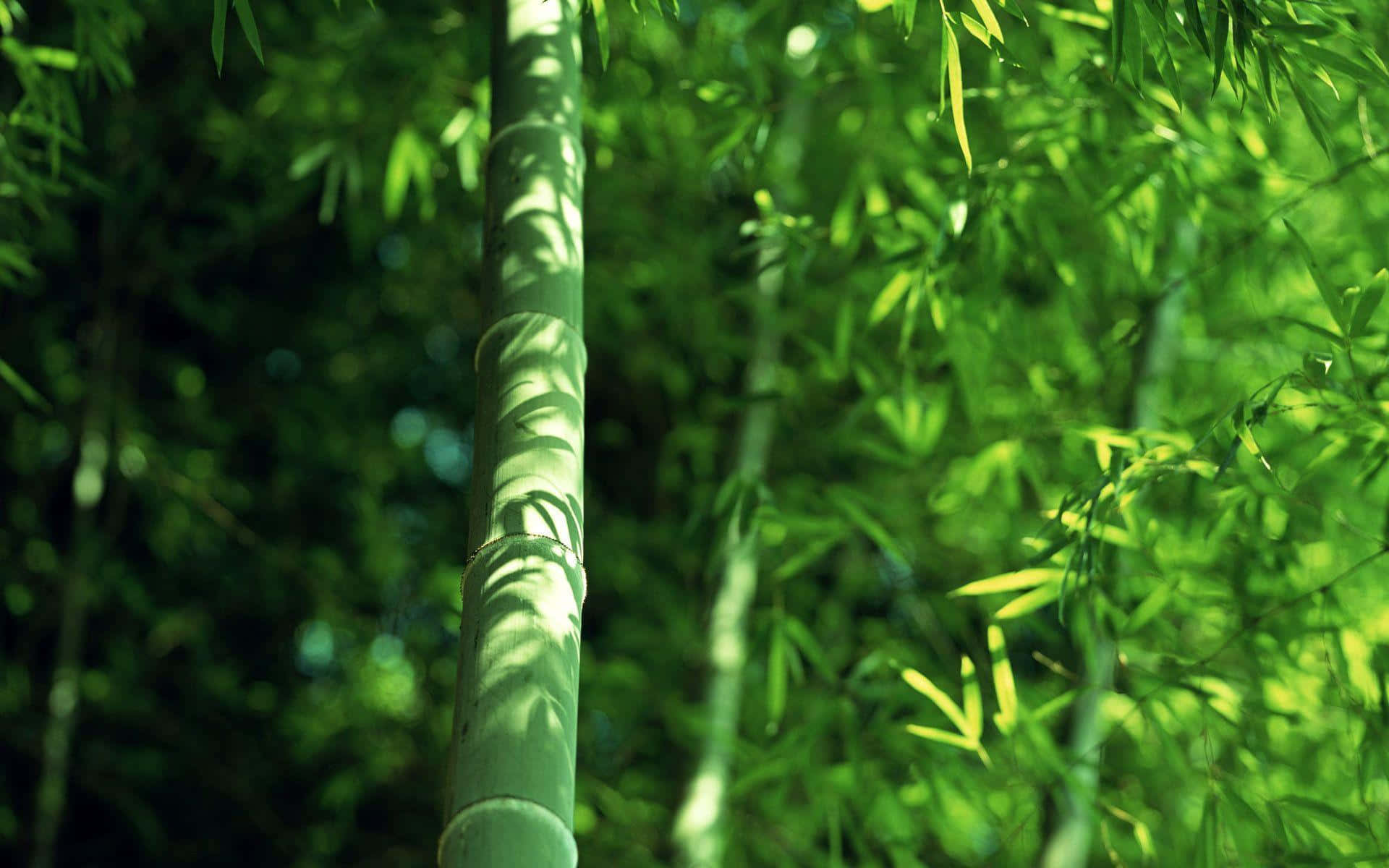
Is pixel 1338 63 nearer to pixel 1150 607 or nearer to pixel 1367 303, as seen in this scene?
pixel 1367 303

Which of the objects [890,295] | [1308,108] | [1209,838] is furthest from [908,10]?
[1209,838]

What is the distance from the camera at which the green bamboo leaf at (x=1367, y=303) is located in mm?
1375

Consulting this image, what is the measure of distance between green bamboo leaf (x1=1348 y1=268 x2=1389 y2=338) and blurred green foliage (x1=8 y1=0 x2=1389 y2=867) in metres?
0.16

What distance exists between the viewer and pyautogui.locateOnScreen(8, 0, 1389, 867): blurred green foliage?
73.9 inches

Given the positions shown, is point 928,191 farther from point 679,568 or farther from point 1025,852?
point 1025,852

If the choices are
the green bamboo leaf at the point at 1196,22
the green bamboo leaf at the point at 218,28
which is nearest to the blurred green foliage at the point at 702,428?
the green bamboo leaf at the point at 1196,22

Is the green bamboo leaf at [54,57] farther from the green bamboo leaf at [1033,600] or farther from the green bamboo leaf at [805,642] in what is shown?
the green bamboo leaf at [1033,600]

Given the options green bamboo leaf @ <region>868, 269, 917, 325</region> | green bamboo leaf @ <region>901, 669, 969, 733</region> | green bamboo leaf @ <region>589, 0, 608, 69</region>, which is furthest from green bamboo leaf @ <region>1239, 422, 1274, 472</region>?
green bamboo leaf @ <region>589, 0, 608, 69</region>

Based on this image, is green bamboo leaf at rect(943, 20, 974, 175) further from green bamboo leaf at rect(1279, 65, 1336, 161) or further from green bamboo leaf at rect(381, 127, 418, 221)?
green bamboo leaf at rect(381, 127, 418, 221)

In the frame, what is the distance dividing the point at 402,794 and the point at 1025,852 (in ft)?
5.03

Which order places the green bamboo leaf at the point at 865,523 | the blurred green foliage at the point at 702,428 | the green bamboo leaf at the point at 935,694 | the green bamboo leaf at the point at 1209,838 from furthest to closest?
1. the green bamboo leaf at the point at 865,523
2. the blurred green foliage at the point at 702,428
3. the green bamboo leaf at the point at 935,694
4. the green bamboo leaf at the point at 1209,838

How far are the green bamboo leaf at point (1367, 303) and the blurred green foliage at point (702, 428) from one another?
0.52 feet

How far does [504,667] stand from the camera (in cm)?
106

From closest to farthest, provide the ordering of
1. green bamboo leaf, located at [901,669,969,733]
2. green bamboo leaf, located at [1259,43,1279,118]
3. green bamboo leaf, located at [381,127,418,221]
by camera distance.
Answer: green bamboo leaf, located at [1259,43,1279,118]
green bamboo leaf, located at [901,669,969,733]
green bamboo leaf, located at [381,127,418,221]
